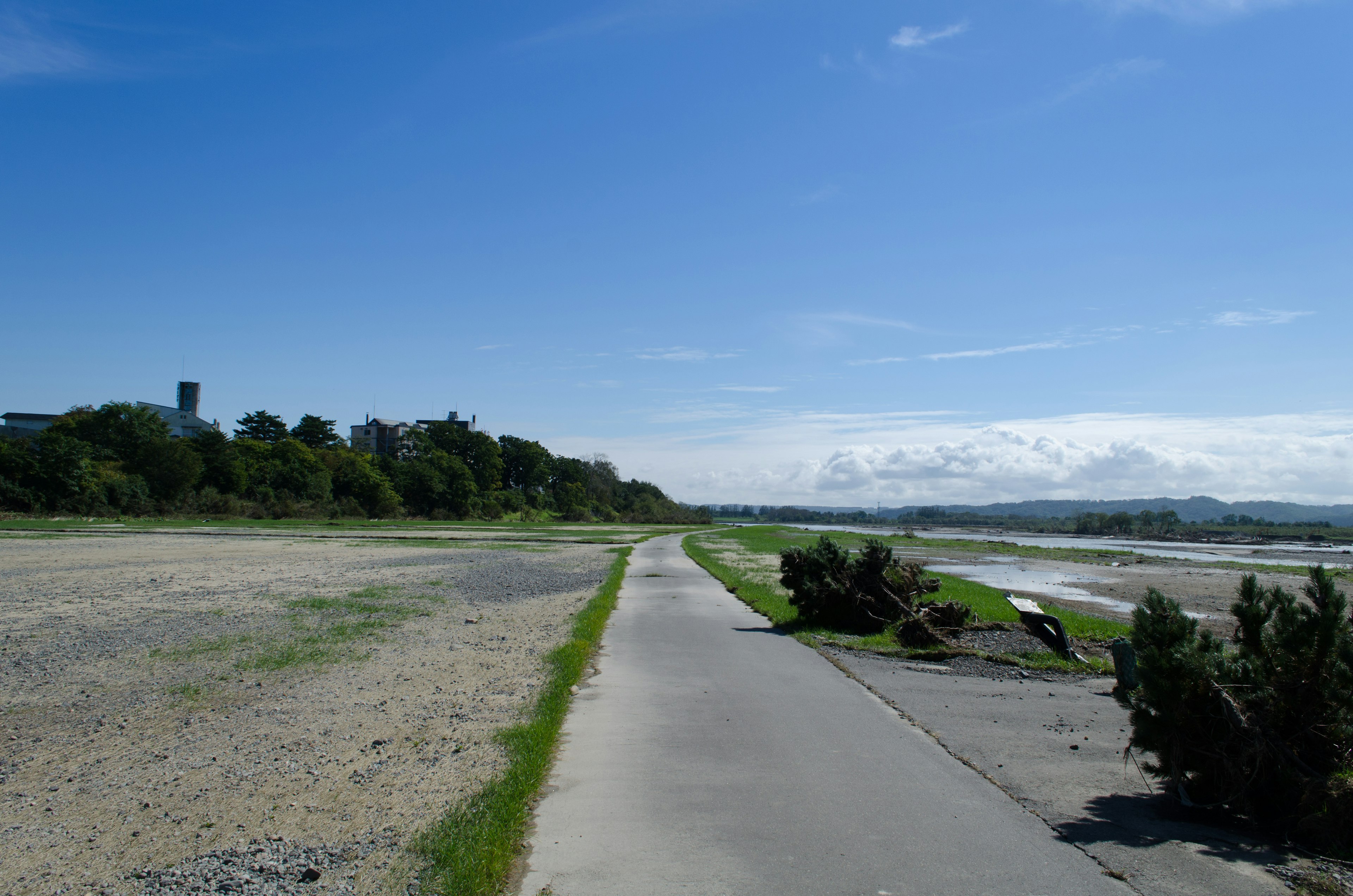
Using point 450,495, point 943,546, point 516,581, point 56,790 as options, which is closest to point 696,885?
point 56,790

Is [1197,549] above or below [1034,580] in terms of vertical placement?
A: below

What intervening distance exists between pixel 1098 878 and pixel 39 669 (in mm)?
13628

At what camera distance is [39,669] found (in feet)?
36.1

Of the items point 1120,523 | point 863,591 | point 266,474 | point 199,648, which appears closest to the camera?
point 199,648

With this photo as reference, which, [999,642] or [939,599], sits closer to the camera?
[999,642]

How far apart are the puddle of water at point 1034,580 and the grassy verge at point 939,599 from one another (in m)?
2.47

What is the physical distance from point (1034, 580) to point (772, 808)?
116 ft

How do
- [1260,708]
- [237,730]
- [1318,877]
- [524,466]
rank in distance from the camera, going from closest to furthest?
[1318,877], [1260,708], [237,730], [524,466]

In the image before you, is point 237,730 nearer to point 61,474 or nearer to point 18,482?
point 61,474

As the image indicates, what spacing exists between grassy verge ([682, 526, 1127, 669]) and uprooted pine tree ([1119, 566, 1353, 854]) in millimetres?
6694

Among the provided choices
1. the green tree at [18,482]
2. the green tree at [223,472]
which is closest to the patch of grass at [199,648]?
the green tree at [18,482]

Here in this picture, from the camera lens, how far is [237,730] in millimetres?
8000

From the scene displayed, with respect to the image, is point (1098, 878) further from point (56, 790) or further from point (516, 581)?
point (516, 581)

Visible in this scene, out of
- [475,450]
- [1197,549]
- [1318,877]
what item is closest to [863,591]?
[1318,877]
